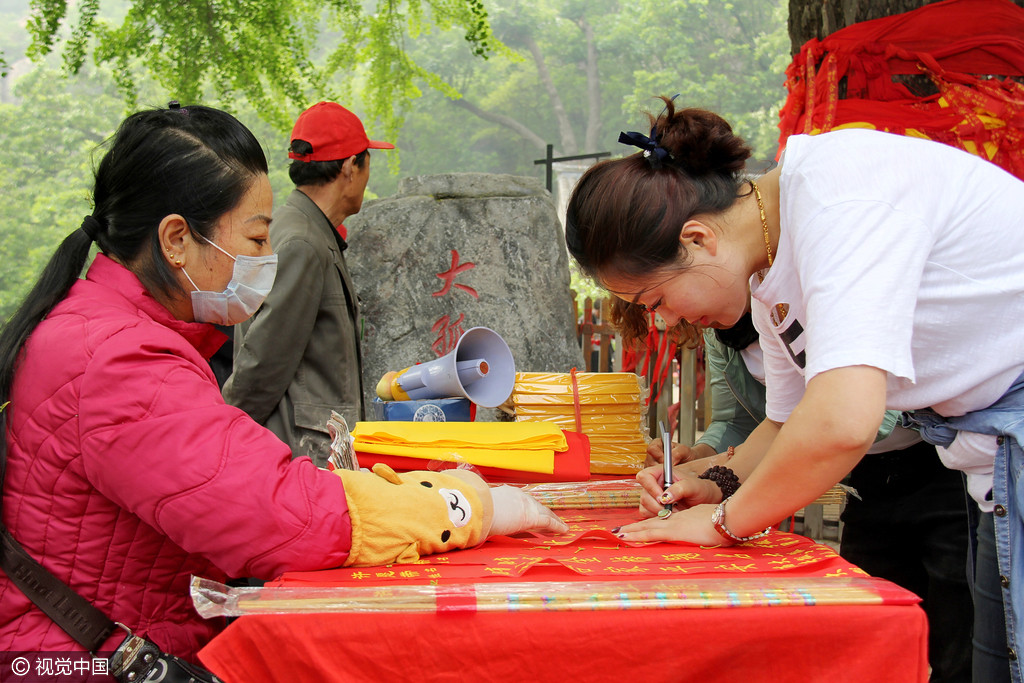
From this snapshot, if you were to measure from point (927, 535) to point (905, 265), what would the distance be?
4.35ft

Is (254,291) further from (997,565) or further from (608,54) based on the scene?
(608,54)

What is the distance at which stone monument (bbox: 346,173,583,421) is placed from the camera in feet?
14.3

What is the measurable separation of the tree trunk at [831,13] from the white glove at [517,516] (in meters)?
2.76

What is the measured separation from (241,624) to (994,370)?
51.2 inches

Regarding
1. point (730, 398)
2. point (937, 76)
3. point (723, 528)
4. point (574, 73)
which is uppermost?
point (574, 73)

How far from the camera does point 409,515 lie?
1.33 meters

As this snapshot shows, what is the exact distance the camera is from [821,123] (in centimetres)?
302

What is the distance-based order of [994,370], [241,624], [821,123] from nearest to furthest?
1. [241,624]
2. [994,370]
3. [821,123]

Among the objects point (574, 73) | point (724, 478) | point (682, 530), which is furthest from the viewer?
point (574, 73)

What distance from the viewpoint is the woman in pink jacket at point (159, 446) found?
1161mm

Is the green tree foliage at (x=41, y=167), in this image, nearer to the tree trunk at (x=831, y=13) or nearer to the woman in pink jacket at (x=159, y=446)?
the tree trunk at (x=831, y=13)

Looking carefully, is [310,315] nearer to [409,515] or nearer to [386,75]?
[409,515]

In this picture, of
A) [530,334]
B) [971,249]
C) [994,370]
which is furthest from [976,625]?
[530,334]

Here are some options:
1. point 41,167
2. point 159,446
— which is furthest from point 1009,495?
point 41,167
